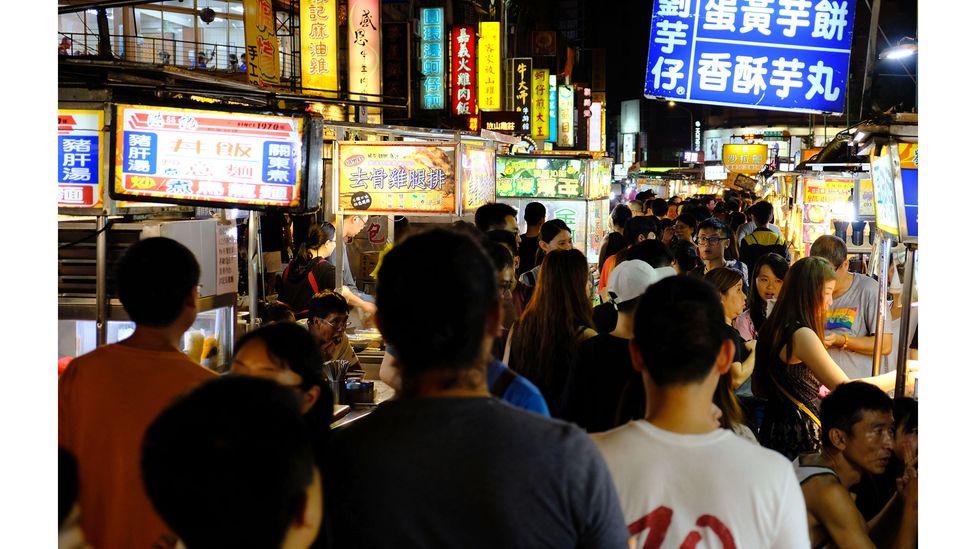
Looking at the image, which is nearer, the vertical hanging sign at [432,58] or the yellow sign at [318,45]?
the yellow sign at [318,45]

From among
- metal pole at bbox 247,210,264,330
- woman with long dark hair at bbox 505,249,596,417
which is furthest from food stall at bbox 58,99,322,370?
woman with long dark hair at bbox 505,249,596,417

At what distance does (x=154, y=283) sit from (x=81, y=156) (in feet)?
8.80

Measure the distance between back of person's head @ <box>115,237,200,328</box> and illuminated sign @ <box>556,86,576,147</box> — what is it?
100 feet

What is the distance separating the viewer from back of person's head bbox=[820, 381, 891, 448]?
4.08 metres

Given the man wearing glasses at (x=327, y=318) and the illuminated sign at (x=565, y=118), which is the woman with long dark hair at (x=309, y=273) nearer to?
the man wearing glasses at (x=327, y=318)

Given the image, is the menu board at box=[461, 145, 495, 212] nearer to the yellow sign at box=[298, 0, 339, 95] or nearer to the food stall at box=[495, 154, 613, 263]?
the food stall at box=[495, 154, 613, 263]


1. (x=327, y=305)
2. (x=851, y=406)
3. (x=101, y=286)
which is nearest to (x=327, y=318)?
(x=327, y=305)

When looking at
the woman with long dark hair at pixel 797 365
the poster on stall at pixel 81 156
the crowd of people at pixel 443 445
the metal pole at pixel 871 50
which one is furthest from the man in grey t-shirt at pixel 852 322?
the poster on stall at pixel 81 156

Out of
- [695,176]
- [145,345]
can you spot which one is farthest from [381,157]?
[695,176]

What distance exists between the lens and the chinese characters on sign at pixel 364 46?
1662 centimetres

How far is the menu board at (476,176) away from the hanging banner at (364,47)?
583cm

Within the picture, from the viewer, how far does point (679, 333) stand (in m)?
2.65

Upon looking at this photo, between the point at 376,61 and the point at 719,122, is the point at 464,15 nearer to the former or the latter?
the point at 376,61

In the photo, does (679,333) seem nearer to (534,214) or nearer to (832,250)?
(832,250)
